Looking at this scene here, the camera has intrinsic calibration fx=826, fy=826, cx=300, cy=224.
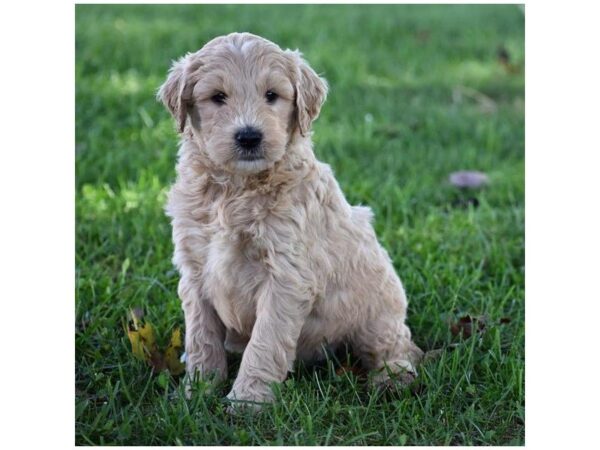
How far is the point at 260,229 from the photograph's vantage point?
3.49m

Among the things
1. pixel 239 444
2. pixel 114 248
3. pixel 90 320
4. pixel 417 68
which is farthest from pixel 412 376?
pixel 417 68

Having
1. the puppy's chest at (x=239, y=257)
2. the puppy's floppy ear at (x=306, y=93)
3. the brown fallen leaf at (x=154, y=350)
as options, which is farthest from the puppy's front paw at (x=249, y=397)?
the puppy's floppy ear at (x=306, y=93)

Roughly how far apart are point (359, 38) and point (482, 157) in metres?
2.63

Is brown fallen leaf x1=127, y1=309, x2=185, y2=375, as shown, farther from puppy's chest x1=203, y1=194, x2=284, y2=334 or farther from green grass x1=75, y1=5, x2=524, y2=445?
puppy's chest x1=203, y1=194, x2=284, y2=334

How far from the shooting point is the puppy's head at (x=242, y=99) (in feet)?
10.8

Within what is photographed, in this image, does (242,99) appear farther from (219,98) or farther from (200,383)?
(200,383)

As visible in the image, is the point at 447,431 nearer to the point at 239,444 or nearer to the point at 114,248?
the point at 239,444

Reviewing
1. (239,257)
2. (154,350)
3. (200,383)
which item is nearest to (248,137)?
(239,257)

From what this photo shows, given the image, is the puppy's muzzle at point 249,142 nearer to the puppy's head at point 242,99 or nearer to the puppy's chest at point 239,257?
the puppy's head at point 242,99

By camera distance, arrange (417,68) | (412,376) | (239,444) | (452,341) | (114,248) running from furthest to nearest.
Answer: (417,68), (114,248), (452,341), (412,376), (239,444)

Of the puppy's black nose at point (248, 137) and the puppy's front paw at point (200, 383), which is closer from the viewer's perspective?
the puppy's black nose at point (248, 137)

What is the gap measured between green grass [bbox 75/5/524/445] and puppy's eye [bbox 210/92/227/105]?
121 centimetres

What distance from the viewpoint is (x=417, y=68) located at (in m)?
8.43

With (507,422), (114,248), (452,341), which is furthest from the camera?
(114,248)
